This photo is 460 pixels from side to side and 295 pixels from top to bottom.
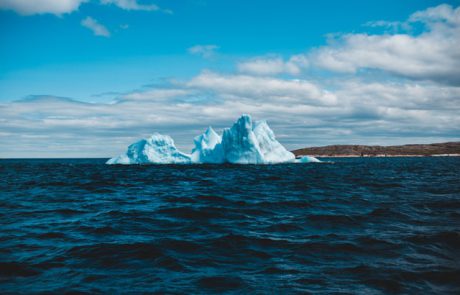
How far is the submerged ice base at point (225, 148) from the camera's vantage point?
52562 mm

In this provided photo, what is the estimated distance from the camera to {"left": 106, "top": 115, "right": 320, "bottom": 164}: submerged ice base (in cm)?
5256

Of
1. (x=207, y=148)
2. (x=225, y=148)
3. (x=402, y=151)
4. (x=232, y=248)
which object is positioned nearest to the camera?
(x=232, y=248)

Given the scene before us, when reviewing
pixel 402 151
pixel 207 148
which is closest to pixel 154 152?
pixel 207 148

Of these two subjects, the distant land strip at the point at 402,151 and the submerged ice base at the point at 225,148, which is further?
the distant land strip at the point at 402,151

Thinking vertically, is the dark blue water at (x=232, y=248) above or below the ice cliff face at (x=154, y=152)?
below

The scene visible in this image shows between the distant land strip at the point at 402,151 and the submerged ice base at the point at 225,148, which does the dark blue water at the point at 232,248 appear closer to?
A: the submerged ice base at the point at 225,148

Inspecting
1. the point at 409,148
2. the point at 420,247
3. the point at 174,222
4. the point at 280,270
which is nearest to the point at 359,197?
the point at 420,247

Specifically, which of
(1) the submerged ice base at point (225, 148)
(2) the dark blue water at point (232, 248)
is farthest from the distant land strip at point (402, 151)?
(2) the dark blue water at point (232, 248)

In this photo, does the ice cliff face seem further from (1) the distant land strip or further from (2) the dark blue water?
(1) the distant land strip

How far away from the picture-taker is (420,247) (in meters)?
6.95

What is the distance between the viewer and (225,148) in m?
56.7

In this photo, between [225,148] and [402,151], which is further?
[402,151]

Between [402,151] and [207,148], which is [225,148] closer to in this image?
[207,148]

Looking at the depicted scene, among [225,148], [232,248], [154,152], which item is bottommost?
[232,248]
